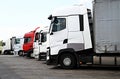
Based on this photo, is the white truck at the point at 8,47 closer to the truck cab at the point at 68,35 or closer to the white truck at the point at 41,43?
the white truck at the point at 41,43

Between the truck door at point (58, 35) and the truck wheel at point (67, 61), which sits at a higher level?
the truck door at point (58, 35)

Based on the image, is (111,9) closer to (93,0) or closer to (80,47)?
(93,0)

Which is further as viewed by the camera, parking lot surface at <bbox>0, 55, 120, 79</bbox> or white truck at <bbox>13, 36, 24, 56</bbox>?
white truck at <bbox>13, 36, 24, 56</bbox>

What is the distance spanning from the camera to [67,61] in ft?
63.1

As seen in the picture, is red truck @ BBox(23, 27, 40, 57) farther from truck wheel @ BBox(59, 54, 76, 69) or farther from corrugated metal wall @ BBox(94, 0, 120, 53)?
corrugated metal wall @ BBox(94, 0, 120, 53)

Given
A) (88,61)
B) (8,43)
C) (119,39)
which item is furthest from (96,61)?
(8,43)

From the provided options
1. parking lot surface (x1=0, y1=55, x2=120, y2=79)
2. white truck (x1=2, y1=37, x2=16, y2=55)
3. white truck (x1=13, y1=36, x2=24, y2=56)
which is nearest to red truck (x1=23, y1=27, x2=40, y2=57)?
white truck (x1=13, y1=36, x2=24, y2=56)

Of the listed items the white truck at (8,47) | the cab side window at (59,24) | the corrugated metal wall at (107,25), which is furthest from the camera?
the white truck at (8,47)

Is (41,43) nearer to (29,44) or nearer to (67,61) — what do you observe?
(29,44)

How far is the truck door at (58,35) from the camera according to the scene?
19.1m

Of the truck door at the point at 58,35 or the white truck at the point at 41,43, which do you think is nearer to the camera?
the truck door at the point at 58,35

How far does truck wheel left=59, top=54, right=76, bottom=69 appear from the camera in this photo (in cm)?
1909

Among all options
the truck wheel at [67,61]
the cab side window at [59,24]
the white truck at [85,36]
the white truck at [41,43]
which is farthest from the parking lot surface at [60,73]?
the white truck at [41,43]

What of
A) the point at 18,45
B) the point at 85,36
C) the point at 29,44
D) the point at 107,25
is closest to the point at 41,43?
the point at 29,44
